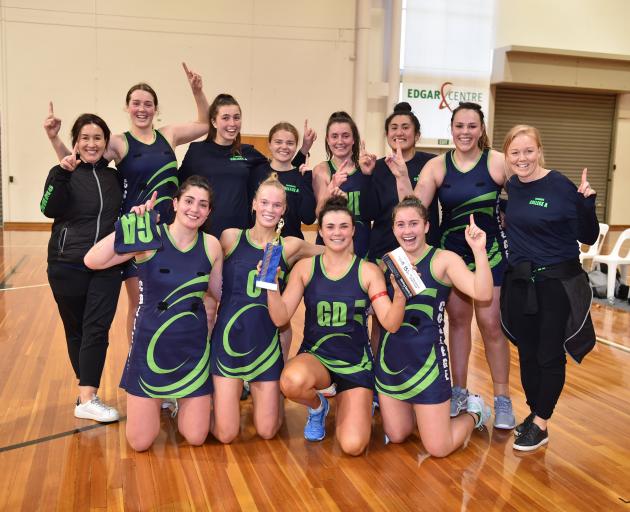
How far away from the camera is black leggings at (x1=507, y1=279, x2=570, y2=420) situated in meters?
2.91

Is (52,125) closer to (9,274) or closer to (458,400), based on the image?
(458,400)

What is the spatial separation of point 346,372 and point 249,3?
943cm

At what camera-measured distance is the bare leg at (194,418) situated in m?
2.96

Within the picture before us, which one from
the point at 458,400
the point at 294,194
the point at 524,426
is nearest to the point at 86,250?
the point at 294,194

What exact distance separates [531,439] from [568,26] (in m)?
11.9

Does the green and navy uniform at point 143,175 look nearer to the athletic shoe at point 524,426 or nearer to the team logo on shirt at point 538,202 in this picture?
the team logo on shirt at point 538,202

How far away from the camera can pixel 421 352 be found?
9.68 feet

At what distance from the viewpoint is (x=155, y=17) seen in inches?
422

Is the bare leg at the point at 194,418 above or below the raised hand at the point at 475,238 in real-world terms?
below

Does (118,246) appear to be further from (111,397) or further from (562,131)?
(562,131)

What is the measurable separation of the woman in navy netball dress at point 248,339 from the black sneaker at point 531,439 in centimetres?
115

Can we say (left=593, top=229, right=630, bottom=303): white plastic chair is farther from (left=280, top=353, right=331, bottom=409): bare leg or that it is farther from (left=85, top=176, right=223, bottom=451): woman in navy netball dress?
(left=85, top=176, right=223, bottom=451): woman in navy netball dress

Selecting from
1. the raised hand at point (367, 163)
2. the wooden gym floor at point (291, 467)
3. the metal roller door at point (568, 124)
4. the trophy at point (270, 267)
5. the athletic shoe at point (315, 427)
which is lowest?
the wooden gym floor at point (291, 467)

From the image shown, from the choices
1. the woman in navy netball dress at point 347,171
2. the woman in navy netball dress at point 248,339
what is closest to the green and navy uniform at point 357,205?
the woman in navy netball dress at point 347,171
